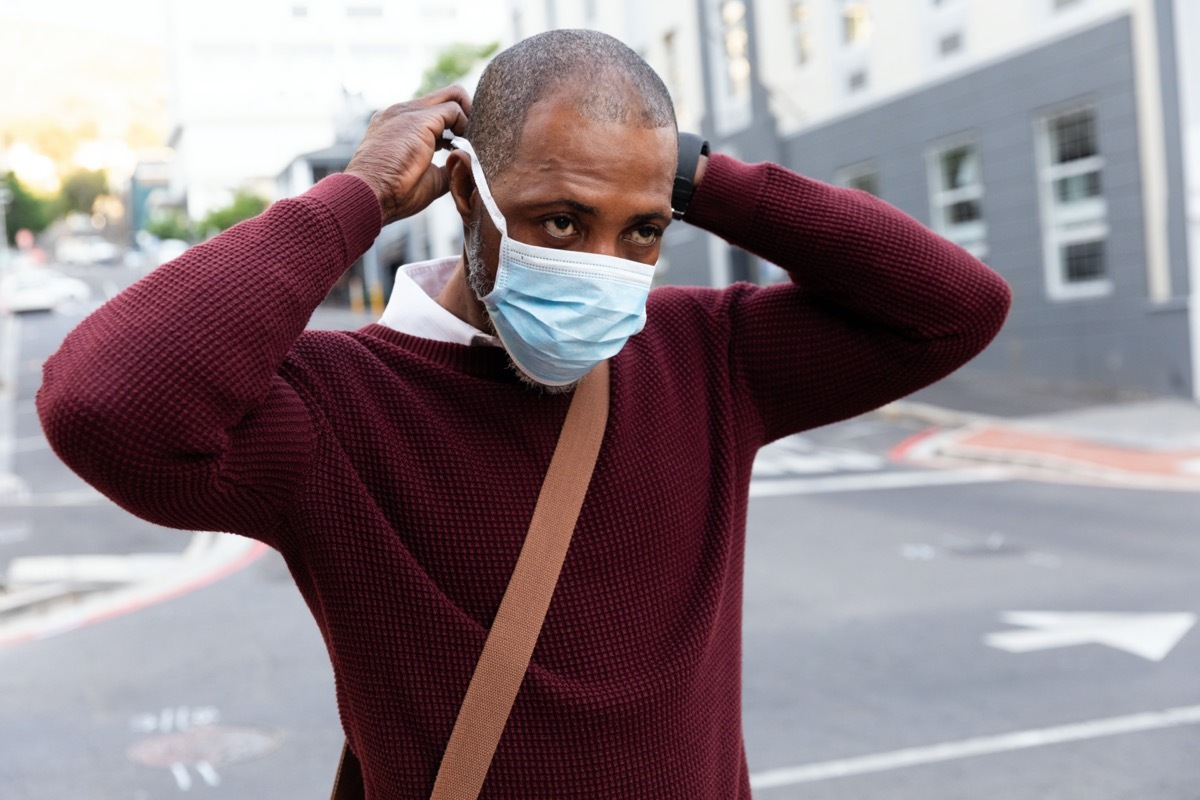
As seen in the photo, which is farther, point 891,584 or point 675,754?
point 891,584

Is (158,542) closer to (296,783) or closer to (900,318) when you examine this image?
(296,783)

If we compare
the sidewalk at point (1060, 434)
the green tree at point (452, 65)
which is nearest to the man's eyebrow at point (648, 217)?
the sidewalk at point (1060, 434)

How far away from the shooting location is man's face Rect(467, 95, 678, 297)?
6.08ft

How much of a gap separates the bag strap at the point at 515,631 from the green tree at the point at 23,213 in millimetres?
105485

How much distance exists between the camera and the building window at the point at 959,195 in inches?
777

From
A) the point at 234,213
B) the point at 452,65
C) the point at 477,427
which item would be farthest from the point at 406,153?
the point at 234,213

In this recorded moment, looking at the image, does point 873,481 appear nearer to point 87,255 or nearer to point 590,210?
point 590,210

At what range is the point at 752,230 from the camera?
87.4 inches

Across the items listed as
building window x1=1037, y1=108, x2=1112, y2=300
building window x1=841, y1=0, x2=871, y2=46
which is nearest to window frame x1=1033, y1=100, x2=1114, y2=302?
building window x1=1037, y1=108, x2=1112, y2=300

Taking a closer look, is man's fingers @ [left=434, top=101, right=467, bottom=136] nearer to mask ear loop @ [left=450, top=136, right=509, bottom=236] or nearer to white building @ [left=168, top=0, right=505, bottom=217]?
mask ear loop @ [left=450, top=136, right=509, bottom=236]

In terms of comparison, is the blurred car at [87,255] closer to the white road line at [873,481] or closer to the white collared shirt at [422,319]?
the white road line at [873,481]

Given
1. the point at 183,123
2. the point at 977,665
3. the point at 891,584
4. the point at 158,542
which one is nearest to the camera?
the point at 977,665

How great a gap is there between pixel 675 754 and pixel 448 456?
55cm

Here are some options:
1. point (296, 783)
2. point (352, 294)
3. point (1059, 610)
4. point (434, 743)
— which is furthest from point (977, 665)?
point (352, 294)
